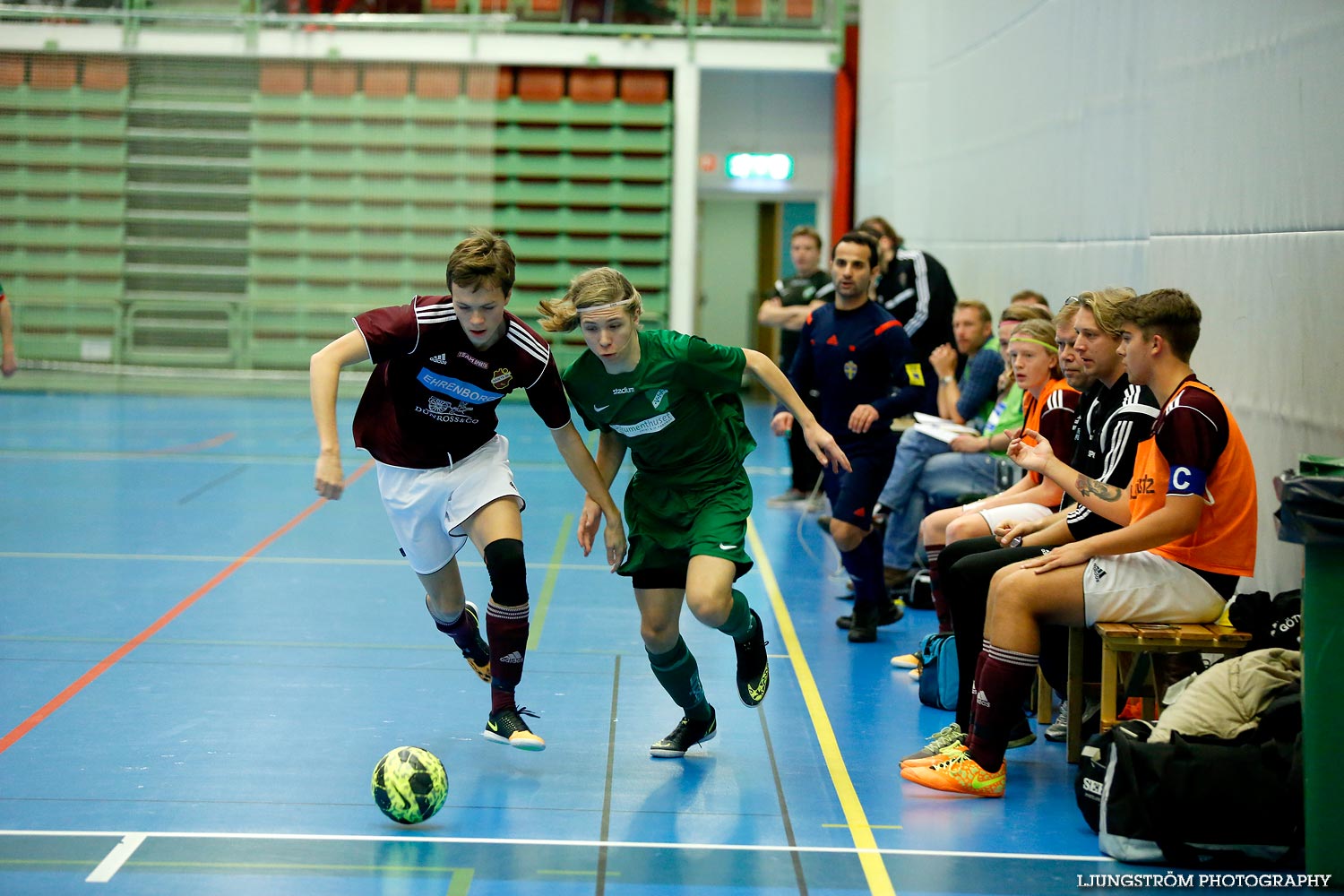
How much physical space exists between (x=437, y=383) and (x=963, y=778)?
7.22ft

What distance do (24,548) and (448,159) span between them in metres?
11.0

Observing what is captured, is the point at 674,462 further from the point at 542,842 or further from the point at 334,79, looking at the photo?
the point at 334,79

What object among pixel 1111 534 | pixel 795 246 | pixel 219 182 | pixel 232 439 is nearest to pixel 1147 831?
pixel 1111 534

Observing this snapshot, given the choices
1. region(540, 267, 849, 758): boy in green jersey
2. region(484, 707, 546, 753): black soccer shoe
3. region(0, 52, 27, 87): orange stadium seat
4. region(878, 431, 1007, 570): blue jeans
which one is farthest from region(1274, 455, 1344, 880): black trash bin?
region(0, 52, 27, 87): orange stadium seat

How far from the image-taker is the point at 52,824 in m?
3.82

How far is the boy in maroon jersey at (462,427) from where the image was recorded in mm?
4312

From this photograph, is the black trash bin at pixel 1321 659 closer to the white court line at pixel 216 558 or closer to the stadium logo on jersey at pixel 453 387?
the stadium logo on jersey at pixel 453 387

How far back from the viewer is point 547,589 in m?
7.33

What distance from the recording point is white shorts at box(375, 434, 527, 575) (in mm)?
4711

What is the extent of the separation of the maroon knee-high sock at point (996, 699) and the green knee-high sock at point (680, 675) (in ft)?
3.08

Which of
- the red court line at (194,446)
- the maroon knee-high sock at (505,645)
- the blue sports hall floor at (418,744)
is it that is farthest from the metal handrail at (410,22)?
the maroon knee-high sock at (505,645)

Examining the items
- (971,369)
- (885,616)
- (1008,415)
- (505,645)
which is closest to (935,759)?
(505,645)

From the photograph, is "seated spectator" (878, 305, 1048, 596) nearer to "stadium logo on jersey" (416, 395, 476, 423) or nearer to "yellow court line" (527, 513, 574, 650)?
"yellow court line" (527, 513, 574, 650)

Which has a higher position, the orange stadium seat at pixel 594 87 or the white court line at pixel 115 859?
the orange stadium seat at pixel 594 87
